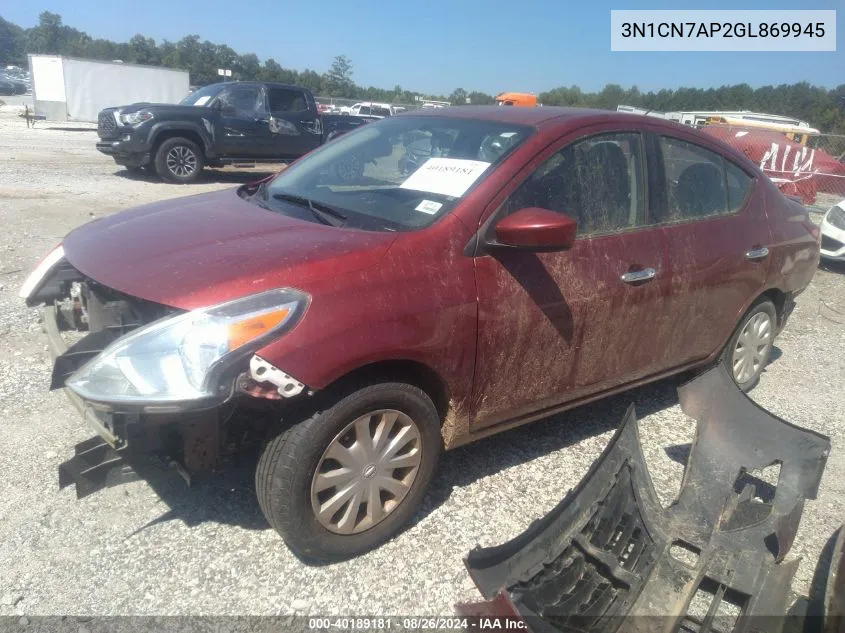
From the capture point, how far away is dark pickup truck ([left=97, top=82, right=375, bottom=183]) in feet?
40.3

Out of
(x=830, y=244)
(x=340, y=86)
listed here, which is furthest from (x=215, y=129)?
(x=340, y=86)

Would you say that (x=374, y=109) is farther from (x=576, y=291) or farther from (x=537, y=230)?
(x=537, y=230)

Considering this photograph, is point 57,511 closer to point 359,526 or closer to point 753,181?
point 359,526

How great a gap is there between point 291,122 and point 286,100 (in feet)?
1.72

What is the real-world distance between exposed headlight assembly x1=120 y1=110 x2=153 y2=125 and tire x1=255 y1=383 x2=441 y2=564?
11.4 meters

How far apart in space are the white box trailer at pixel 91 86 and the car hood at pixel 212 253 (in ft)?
89.3

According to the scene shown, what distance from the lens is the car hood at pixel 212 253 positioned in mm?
2346

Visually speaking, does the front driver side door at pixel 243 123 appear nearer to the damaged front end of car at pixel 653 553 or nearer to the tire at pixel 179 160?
the tire at pixel 179 160

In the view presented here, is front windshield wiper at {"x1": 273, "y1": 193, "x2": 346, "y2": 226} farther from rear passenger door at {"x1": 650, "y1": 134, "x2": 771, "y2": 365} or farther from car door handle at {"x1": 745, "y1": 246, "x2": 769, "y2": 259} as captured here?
car door handle at {"x1": 745, "y1": 246, "x2": 769, "y2": 259}

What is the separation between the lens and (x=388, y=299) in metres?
2.50

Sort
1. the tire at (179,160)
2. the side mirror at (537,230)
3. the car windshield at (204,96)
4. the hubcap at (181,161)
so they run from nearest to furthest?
the side mirror at (537,230) < the tire at (179,160) < the hubcap at (181,161) < the car windshield at (204,96)

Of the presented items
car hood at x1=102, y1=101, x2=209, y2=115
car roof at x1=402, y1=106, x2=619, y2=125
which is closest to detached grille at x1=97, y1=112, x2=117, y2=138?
car hood at x1=102, y1=101, x2=209, y2=115

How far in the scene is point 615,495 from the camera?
271 centimetres

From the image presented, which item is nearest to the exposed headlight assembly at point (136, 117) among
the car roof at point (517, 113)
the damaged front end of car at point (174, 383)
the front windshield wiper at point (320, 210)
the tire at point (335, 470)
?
the car roof at point (517, 113)
